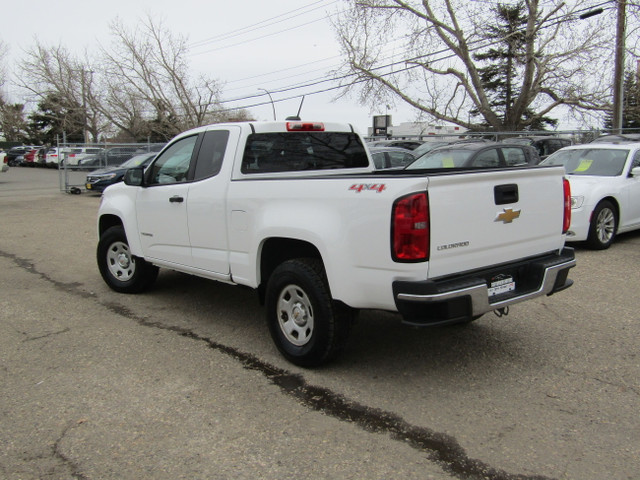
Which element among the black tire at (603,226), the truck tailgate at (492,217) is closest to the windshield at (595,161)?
the black tire at (603,226)

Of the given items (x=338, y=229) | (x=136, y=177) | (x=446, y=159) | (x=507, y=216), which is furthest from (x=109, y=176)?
(x=507, y=216)

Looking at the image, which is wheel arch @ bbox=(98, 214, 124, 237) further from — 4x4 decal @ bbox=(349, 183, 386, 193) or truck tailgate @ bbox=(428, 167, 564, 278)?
truck tailgate @ bbox=(428, 167, 564, 278)

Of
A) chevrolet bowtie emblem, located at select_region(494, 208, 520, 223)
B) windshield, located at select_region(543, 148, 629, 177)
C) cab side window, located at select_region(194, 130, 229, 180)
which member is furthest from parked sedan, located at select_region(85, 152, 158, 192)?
chevrolet bowtie emblem, located at select_region(494, 208, 520, 223)

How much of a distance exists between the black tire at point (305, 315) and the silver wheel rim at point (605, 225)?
5970 mm

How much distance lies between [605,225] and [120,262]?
703 centimetres

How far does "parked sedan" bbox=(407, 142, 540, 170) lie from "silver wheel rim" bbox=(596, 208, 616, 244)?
2.42 meters

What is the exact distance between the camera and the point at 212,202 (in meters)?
4.88

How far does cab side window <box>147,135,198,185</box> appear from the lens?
5418 millimetres

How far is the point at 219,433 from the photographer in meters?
3.33

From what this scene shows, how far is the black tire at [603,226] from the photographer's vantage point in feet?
27.6

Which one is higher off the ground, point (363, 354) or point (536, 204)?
point (536, 204)

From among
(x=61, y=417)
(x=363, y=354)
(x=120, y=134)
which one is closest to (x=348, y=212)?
(x=363, y=354)

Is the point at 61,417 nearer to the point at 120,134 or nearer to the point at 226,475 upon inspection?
the point at 226,475

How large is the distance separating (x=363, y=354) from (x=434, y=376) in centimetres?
66
